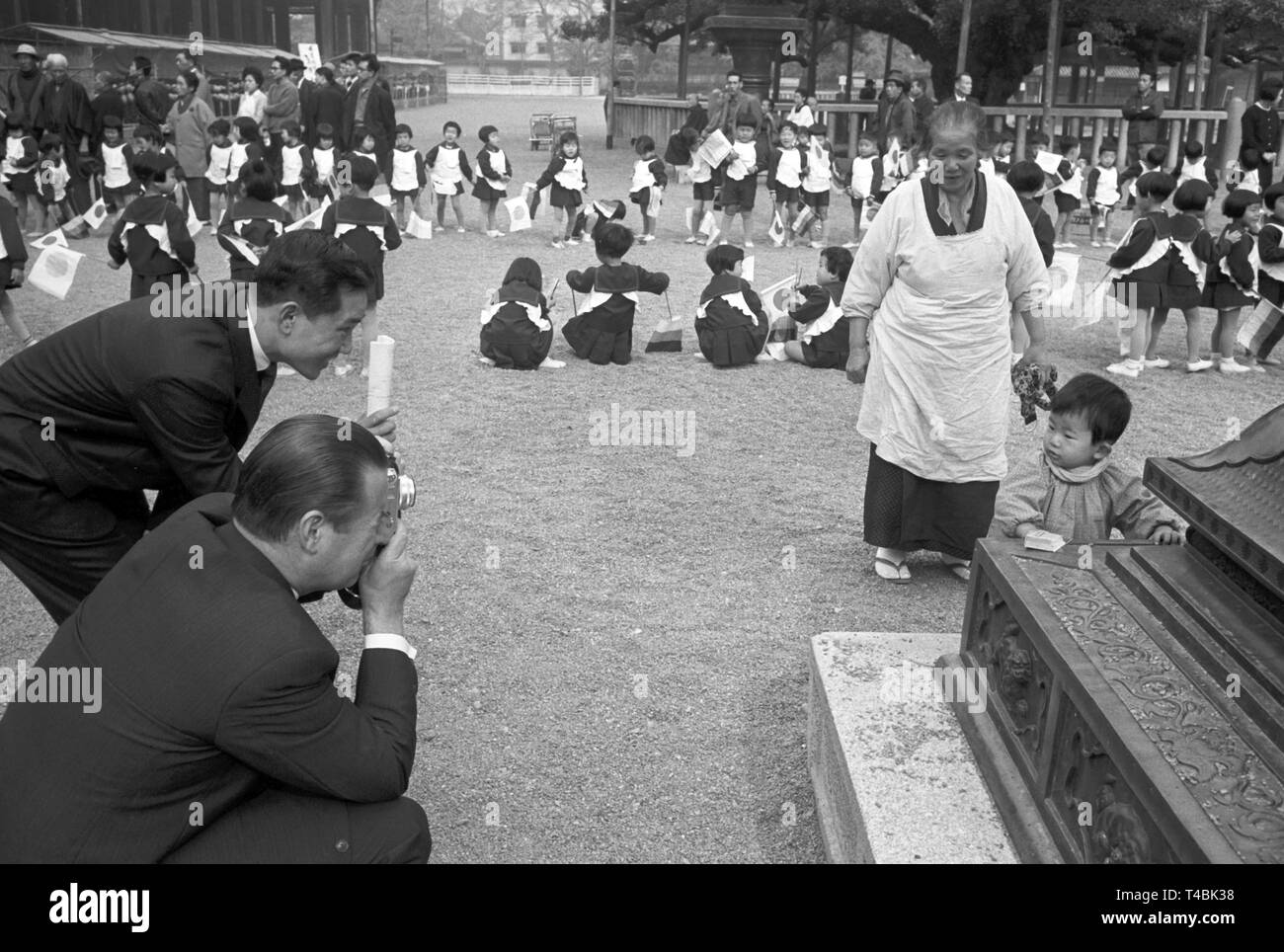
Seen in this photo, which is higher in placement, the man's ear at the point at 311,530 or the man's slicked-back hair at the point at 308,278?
the man's slicked-back hair at the point at 308,278

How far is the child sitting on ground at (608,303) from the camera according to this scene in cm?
757

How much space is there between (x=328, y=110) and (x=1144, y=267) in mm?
9658

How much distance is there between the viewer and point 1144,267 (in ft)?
24.5

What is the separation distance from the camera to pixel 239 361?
2.62 m

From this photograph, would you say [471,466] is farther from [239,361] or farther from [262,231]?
[239,361]

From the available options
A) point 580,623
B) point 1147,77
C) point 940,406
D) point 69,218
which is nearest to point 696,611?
point 580,623

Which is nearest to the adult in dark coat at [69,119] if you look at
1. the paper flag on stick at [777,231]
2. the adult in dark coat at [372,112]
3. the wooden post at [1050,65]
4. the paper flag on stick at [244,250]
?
the adult in dark coat at [372,112]

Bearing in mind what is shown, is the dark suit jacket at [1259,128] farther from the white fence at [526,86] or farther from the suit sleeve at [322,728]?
the white fence at [526,86]

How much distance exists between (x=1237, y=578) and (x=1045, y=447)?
3.97ft

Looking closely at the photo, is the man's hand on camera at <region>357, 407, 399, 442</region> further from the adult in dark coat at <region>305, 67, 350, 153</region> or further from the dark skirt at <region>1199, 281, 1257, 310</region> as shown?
the adult in dark coat at <region>305, 67, 350, 153</region>

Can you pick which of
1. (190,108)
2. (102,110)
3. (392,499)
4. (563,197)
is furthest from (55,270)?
(102,110)

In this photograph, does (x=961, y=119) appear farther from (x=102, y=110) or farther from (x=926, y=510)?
(x=102, y=110)

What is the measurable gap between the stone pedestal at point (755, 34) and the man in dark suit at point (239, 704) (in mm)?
18754

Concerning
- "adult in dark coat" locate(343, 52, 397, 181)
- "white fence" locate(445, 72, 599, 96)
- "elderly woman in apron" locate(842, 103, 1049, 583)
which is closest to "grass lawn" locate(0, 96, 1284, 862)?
"elderly woman in apron" locate(842, 103, 1049, 583)
